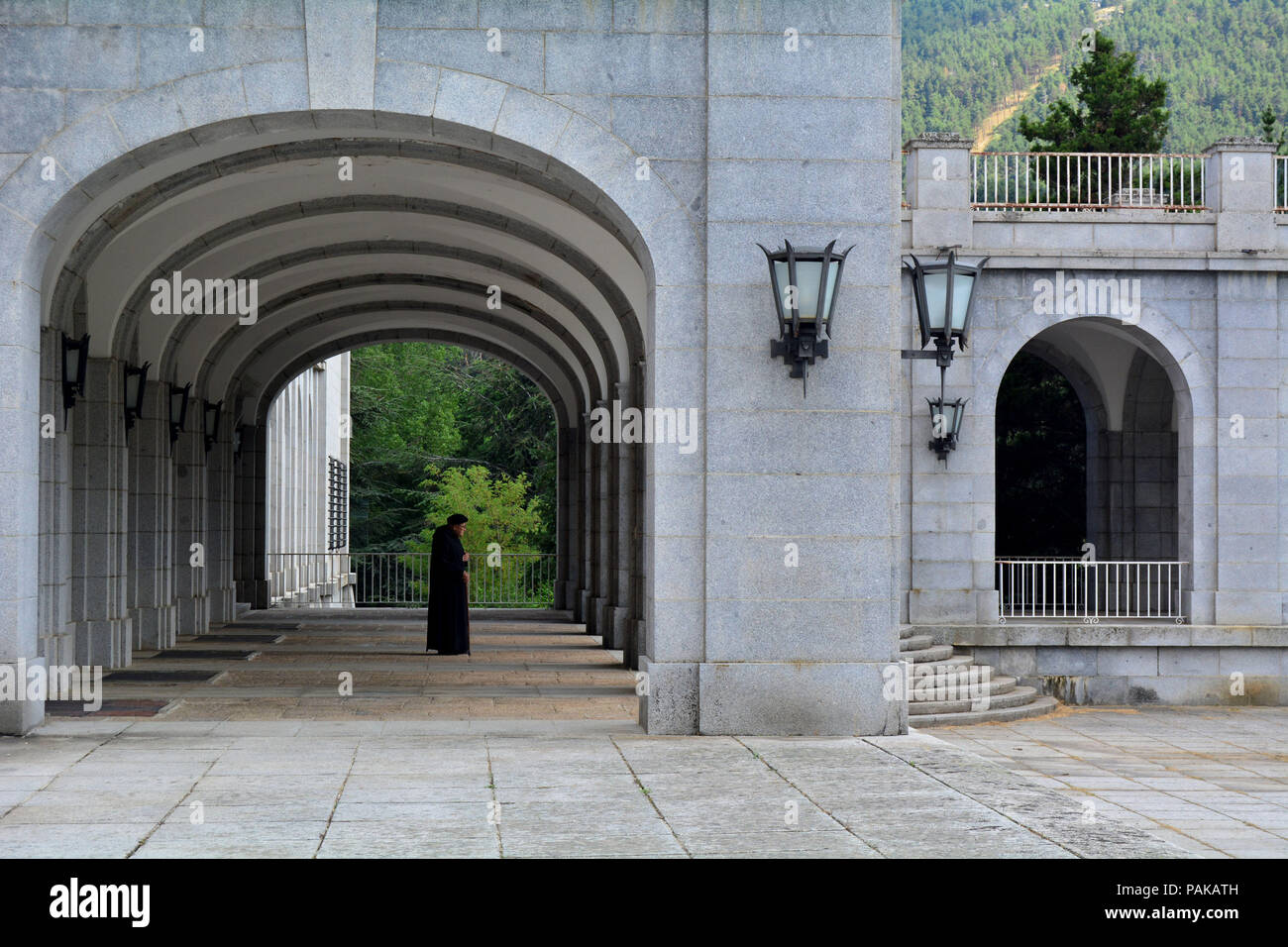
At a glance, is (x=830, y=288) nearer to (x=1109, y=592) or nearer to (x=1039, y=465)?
(x=1109, y=592)

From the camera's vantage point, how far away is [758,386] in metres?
9.49

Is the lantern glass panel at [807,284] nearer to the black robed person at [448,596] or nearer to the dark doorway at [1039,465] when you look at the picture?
the black robed person at [448,596]

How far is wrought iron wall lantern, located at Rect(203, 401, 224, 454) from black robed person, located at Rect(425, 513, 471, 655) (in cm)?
522

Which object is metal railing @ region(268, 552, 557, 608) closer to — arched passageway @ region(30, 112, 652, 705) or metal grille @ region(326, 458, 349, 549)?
arched passageway @ region(30, 112, 652, 705)

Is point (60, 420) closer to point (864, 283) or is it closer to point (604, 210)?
point (604, 210)

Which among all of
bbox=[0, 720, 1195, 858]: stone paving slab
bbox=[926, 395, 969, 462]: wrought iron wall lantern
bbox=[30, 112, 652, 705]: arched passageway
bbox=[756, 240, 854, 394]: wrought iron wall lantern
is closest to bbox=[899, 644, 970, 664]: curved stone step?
bbox=[926, 395, 969, 462]: wrought iron wall lantern

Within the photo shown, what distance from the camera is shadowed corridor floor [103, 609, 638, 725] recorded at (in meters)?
11.1

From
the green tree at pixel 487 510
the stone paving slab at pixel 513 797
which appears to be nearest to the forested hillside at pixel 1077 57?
the green tree at pixel 487 510

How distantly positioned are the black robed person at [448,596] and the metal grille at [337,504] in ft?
81.6

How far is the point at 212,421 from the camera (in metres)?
19.8

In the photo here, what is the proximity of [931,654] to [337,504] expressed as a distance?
29628 mm

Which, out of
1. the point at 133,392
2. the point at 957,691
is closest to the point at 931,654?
the point at 957,691

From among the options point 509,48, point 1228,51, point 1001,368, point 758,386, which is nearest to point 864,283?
point 758,386

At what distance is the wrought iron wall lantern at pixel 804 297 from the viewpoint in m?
9.21
